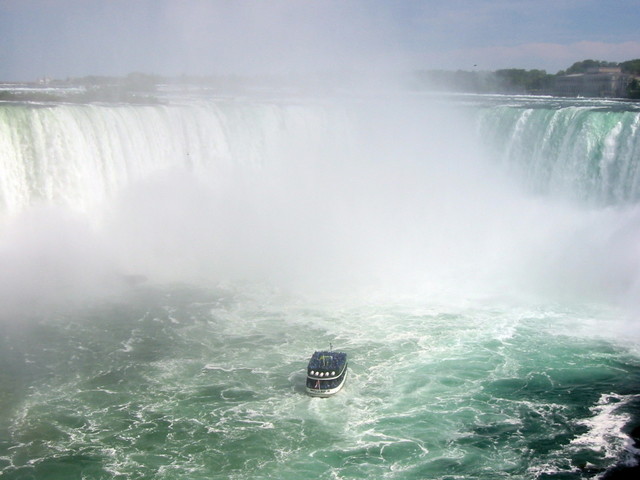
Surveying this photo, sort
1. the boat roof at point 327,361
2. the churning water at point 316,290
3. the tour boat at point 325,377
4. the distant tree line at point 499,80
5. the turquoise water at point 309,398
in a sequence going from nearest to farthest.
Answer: the turquoise water at point 309,398, the churning water at point 316,290, the tour boat at point 325,377, the boat roof at point 327,361, the distant tree line at point 499,80

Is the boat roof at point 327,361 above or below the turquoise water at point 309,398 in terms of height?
above

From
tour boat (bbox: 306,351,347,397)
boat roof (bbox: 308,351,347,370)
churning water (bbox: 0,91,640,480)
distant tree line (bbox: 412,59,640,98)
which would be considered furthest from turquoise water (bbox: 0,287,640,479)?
distant tree line (bbox: 412,59,640,98)

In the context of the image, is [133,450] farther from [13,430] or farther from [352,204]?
[352,204]

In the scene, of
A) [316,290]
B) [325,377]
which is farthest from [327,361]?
[316,290]

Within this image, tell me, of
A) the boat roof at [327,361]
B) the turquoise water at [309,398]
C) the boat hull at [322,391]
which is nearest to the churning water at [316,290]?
the turquoise water at [309,398]

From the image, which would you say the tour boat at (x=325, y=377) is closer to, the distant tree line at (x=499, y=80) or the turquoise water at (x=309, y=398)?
the turquoise water at (x=309, y=398)

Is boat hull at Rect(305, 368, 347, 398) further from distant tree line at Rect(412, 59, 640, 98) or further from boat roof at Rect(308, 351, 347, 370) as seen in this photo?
distant tree line at Rect(412, 59, 640, 98)

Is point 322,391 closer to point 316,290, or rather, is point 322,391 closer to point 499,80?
point 316,290

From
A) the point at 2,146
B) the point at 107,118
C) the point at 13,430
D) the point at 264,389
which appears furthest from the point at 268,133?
the point at 13,430
